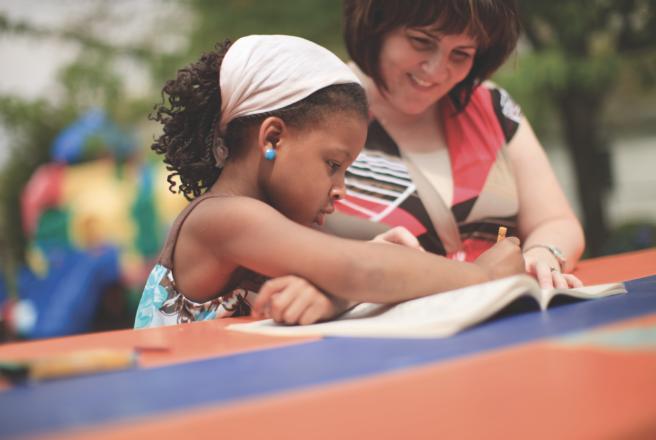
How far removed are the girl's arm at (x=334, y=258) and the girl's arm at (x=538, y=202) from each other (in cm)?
55

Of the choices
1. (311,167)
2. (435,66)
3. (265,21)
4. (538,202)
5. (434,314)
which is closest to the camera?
(434,314)

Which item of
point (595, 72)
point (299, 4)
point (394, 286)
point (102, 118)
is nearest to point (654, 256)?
point (394, 286)

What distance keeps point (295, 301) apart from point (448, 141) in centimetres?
87

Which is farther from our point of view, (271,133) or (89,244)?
(89,244)

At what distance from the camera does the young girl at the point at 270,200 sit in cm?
98

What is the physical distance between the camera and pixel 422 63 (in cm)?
152

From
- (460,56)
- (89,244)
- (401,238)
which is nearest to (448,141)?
(460,56)

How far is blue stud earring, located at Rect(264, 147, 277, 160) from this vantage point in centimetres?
117

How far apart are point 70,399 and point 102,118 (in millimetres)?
5059

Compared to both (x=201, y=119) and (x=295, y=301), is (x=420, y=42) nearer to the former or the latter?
(x=201, y=119)

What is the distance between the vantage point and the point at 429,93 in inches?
62.0

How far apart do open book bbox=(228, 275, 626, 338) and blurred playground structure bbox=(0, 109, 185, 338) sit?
3.77 m

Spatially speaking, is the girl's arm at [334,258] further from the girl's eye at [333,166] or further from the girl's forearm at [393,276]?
the girl's eye at [333,166]

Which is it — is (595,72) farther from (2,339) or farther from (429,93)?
(2,339)
